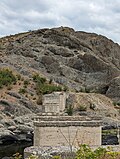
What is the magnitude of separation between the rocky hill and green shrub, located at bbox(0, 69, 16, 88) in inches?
30.2

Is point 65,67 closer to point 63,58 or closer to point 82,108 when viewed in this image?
point 63,58

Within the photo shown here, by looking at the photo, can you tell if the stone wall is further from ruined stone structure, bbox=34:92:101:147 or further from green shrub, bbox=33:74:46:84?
green shrub, bbox=33:74:46:84

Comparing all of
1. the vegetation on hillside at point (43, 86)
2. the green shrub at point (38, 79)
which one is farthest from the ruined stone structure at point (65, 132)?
the green shrub at point (38, 79)

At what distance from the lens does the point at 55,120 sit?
15.7 metres

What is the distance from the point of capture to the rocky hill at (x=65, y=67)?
52406mm

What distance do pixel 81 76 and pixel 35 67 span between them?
8.27 m

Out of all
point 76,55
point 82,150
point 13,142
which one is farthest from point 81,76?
point 82,150

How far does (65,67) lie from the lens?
68375mm

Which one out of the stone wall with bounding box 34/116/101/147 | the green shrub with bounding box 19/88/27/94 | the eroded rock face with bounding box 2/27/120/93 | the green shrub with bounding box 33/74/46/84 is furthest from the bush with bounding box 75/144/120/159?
the eroded rock face with bounding box 2/27/120/93

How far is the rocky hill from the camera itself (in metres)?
52.4

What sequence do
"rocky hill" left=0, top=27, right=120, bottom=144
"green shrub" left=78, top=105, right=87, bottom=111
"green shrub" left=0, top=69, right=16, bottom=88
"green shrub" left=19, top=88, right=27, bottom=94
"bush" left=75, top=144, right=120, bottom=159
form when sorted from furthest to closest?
"green shrub" left=0, top=69, right=16, bottom=88 < "green shrub" left=19, top=88, right=27, bottom=94 < "rocky hill" left=0, top=27, right=120, bottom=144 < "green shrub" left=78, top=105, right=87, bottom=111 < "bush" left=75, top=144, right=120, bottom=159

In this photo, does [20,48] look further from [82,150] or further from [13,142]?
[82,150]

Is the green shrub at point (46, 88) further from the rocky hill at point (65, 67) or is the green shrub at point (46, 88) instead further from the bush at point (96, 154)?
the bush at point (96, 154)

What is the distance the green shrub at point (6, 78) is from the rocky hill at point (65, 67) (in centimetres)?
77
